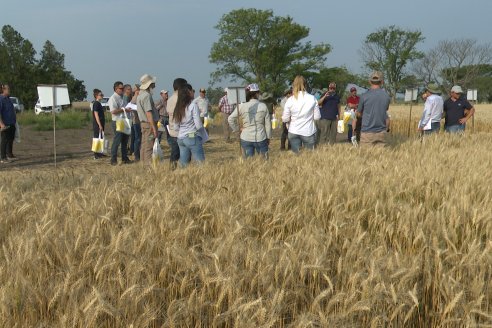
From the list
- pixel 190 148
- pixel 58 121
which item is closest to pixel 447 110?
pixel 190 148

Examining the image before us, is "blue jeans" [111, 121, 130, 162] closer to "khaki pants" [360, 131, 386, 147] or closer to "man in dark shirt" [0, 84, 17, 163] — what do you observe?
"man in dark shirt" [0, 84, 17, 163]

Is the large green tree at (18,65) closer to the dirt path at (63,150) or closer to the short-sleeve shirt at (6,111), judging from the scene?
the dirt path at (63,150)

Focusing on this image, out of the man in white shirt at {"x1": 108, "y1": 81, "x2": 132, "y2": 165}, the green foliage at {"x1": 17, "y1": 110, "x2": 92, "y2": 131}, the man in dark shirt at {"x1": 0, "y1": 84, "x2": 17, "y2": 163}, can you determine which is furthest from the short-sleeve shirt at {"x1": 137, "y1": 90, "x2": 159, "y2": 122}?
the green foliage at {"x1": 17, "y1": 110, "x2": 92, "y2": 131}

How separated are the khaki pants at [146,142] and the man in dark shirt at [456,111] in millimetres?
6409

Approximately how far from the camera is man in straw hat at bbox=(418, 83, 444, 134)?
10.6 meters

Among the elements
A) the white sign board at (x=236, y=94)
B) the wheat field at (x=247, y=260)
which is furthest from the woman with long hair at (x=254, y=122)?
the wheat field at (x=247, y=260)

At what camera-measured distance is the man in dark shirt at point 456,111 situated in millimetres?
10445

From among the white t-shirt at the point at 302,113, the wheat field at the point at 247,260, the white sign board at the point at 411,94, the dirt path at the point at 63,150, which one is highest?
the white sign board at the point at 411,94

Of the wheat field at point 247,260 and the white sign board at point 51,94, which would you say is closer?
the wheat field at point 247,260

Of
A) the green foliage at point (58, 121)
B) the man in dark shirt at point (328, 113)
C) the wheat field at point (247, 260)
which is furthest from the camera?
the green foliage at point (58, 121)

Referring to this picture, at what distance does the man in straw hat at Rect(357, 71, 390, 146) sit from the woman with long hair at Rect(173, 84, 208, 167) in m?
2.45

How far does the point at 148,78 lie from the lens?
27.3 ft

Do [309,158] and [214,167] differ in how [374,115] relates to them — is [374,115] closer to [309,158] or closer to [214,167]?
[309,158]

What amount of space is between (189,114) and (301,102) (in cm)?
170
